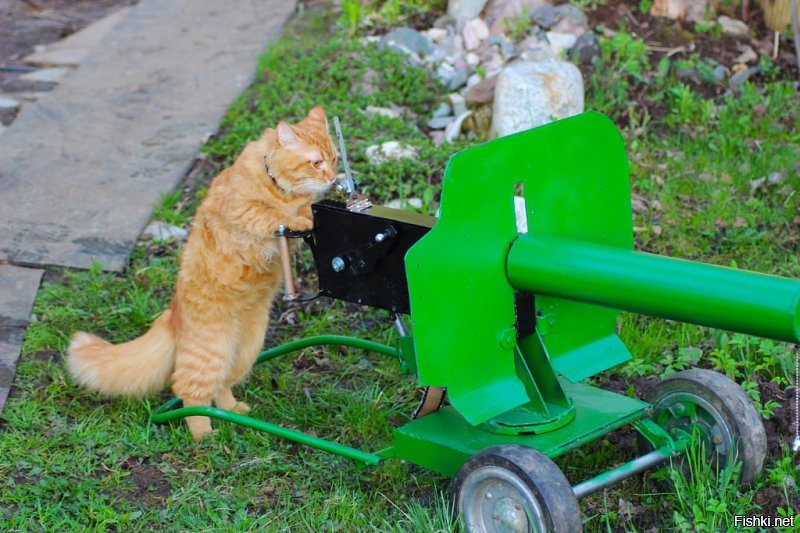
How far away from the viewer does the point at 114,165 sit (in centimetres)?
651

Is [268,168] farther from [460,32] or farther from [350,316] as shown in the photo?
[460,32]

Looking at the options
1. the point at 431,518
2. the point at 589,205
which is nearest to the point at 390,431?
the point at 431,518

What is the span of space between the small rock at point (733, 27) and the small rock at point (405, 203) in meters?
3.32

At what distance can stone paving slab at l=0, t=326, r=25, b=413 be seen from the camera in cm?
447

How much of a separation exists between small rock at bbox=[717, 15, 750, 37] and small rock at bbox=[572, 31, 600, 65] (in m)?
1.21

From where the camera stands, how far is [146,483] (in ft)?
13.0

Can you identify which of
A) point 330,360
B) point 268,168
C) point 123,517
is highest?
point 268,168

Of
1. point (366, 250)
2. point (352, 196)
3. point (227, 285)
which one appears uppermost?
point (352, 196)

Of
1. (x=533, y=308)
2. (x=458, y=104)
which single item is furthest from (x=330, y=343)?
(x=458, y=104)

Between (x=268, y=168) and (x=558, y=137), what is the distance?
1.27 meters

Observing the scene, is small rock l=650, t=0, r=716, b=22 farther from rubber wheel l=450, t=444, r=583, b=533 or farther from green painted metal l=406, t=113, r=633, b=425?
rubber wheel l=450, t=444, r=583, b=533

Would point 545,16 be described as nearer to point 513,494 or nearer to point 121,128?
point 121,128

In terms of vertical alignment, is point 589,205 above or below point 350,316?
above

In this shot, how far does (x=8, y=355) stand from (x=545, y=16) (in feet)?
15.7
